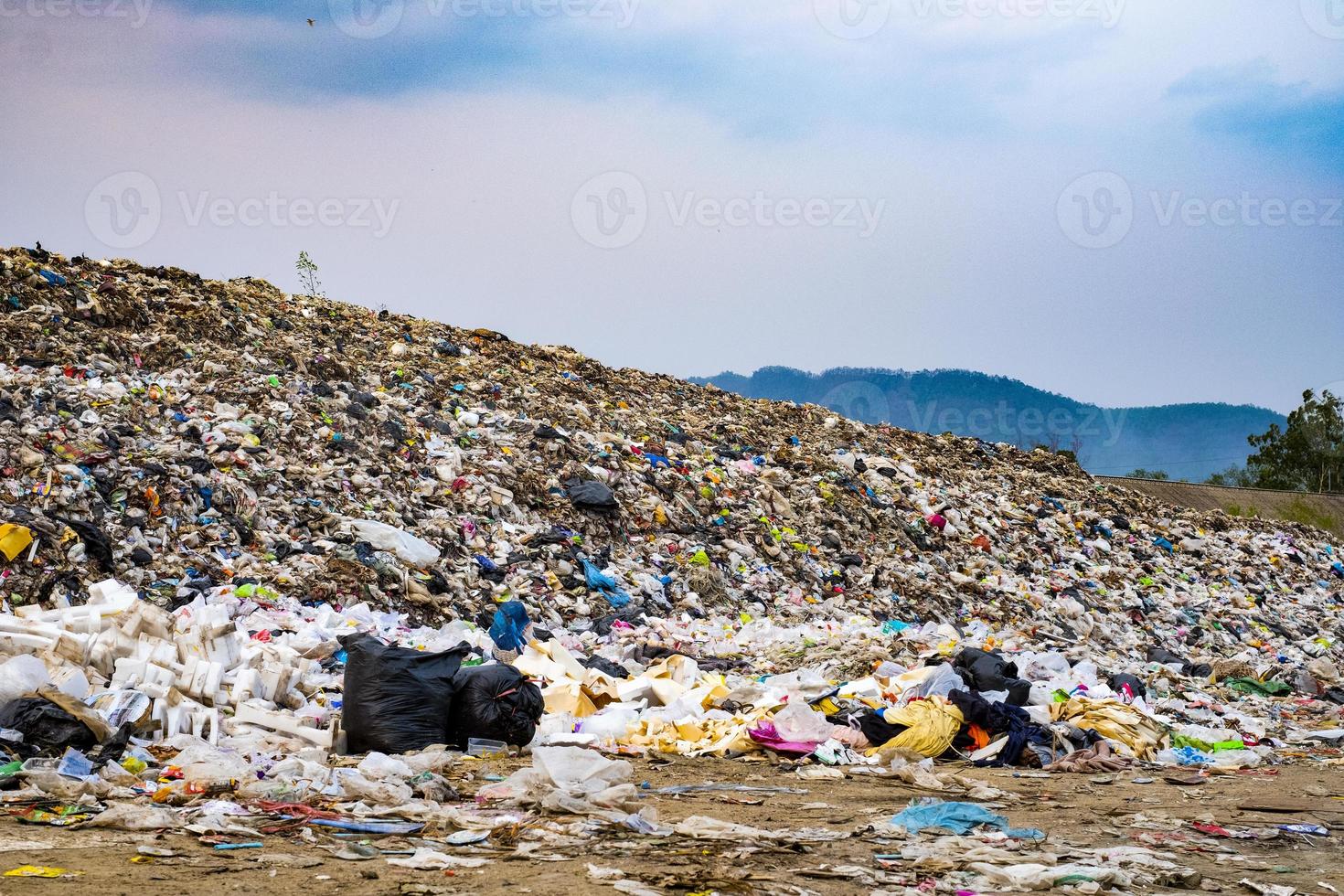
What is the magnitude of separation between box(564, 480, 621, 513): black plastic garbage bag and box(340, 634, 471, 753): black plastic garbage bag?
5.02 metres

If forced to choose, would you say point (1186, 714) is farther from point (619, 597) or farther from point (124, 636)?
point (124, 636)

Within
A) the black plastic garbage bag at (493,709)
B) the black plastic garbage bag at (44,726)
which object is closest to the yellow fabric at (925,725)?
the black plastic garbage bag at (493,709)

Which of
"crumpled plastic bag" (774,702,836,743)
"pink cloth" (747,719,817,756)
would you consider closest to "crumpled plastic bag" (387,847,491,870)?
"pink cloth" (747,719,817,756)

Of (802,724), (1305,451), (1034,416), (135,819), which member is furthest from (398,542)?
(1034,416)

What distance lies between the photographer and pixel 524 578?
27.6 ft

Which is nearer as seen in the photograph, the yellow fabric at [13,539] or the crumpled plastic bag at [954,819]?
Answer: the crumpled plastic bag at [954,819]

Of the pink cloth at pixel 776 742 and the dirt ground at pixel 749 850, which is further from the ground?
the dirt ground at pixel 749 850

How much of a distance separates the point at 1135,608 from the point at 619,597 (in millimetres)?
6494

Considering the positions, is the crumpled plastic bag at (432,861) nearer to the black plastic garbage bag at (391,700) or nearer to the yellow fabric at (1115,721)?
the black plastic garbage bag at (391,700)

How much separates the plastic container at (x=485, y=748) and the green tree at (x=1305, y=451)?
4442cm

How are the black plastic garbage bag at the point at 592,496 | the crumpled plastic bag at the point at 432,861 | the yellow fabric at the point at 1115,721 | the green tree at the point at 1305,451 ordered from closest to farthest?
1. the crumpled plastic bag at the point at 432,861
2. the yellow fabric at the point at 1115,721
3. the black plastic garbage bag at the point at 592,496
4. the green tree at the point at 1305,451

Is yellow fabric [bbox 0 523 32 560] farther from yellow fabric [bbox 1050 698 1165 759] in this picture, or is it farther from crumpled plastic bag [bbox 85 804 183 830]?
yellow fabric [bbox 1050 698 1165 759]

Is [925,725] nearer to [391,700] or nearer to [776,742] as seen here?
[776,742]

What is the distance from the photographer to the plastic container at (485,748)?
470 centimetres
